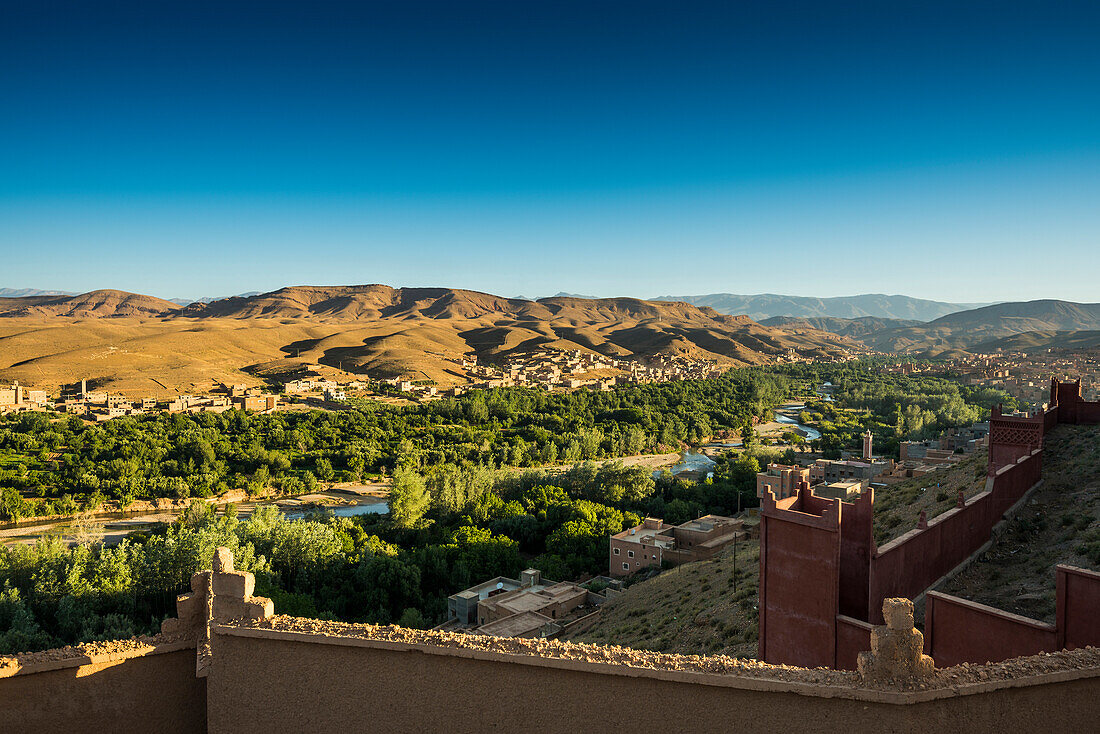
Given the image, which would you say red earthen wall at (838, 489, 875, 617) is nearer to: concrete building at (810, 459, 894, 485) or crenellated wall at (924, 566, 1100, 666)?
crenellated wall at (924, 566, 1100, 666)

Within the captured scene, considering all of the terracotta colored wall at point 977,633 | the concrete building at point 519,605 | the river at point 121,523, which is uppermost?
the terracotta colored wall at point 977,633

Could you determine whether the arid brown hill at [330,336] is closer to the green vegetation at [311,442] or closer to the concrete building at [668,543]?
the green vegetation at [311,442]

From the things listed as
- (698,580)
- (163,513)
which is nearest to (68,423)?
(163,513)

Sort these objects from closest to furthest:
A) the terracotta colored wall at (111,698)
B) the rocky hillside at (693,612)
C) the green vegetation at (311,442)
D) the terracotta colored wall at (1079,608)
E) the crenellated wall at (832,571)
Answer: the terracotta colored wall at (111,698)
the terracotta colored wall at (1079,608)
the crenellated wall at (832,571)
the rocky hillside at (693,612)
the green vegetation at (311,442)

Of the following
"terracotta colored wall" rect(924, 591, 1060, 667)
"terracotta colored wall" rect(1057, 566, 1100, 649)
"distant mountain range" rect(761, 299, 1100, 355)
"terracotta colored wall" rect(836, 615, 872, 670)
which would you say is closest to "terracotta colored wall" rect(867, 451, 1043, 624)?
"terracotta colored wall" rect(836, 615, 872, 670)

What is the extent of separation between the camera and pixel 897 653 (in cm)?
304

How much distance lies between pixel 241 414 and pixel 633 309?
126 meters

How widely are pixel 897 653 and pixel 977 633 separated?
2.38 metres

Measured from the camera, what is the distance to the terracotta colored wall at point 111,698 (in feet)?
11.6

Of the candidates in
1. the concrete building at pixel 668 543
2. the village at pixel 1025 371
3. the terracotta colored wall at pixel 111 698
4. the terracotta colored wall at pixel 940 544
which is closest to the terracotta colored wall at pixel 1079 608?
the terracotta colored wall at pixel 940 544

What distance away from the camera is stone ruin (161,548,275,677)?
3.79 metres

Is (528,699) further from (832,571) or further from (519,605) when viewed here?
(519,605)

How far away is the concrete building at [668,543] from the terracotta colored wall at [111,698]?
50.1 ft

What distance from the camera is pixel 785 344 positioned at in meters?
121
